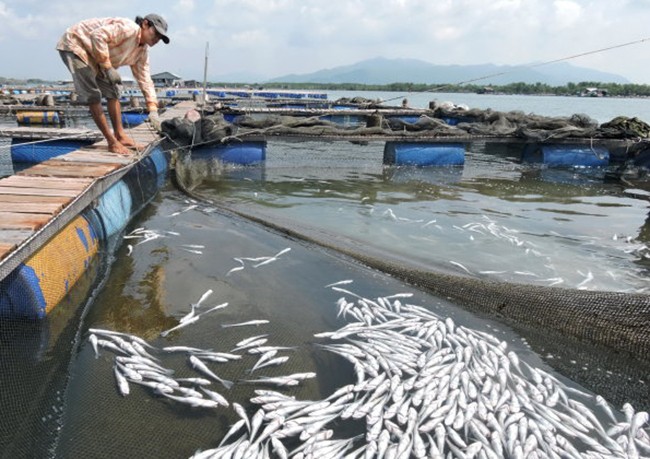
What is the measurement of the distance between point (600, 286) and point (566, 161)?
10441 millimetres

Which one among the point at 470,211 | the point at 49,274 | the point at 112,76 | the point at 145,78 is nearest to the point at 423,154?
the point at 470,211

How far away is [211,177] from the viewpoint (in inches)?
477

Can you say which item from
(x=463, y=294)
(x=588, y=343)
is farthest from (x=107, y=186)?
(x=588, y=343)

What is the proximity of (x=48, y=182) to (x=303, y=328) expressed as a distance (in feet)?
13.7

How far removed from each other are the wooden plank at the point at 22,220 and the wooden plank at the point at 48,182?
1.21 m

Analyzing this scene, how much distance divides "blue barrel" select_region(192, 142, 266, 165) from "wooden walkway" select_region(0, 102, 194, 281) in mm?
4523

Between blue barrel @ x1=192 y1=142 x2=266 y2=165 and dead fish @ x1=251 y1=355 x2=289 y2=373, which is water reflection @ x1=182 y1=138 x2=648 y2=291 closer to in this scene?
blue barrel @ x1=192 y1=142 x2=266 y2=165

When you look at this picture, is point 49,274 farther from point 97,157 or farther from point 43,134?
point 43,134

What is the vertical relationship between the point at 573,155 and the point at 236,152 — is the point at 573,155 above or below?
above

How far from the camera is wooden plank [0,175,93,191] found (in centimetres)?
559

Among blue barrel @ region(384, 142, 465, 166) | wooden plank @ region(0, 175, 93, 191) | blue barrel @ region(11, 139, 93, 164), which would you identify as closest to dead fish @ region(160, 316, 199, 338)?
wooden plank @ region(0, 175, 93, 191)

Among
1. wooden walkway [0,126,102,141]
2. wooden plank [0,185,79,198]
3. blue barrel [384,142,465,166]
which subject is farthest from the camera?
blue barrel [384,142,465,166]

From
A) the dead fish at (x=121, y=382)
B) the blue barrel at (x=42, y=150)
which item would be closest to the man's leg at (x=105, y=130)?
the blue barrel at (x=42, y=150)

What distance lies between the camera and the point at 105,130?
7.74 meters
